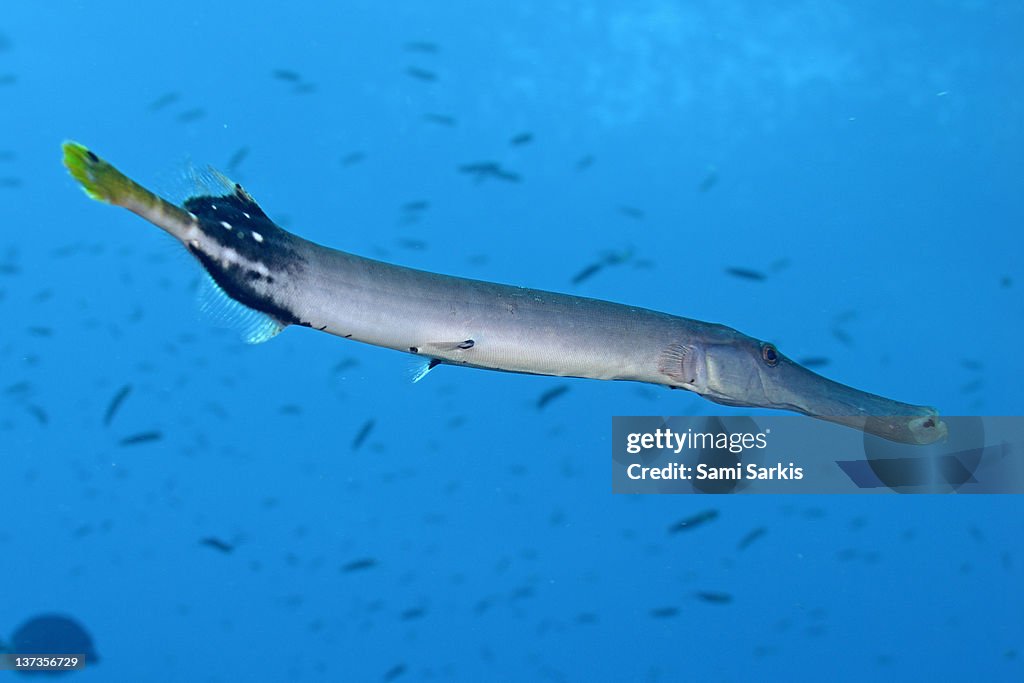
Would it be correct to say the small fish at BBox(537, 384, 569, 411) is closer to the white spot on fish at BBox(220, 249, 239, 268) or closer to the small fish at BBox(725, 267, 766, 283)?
the small fish at BBox(725, 267, 766, 283)

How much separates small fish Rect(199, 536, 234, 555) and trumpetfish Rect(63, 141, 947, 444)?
360 cm

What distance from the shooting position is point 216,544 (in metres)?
5.71

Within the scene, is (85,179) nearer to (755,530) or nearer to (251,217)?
(251,217)

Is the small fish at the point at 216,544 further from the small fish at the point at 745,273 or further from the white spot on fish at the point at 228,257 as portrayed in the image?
the small fish at the point at 745,273

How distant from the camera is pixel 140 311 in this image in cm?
566

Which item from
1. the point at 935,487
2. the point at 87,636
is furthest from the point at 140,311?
the point at 935,487

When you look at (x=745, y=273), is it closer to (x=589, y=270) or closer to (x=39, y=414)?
(x=589, y=270)

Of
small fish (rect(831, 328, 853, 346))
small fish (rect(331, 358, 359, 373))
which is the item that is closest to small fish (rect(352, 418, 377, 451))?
small fish (rect(331, 358, 359, 373))

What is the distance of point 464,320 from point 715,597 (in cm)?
441

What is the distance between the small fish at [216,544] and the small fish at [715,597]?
13.6 feet

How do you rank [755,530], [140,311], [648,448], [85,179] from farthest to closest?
1. [755,530]
2. [140,311]
3. [648,448]
4. [85,179]

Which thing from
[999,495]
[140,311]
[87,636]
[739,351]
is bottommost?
[87,636]

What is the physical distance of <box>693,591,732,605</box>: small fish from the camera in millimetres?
6039

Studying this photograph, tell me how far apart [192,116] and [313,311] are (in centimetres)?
361
